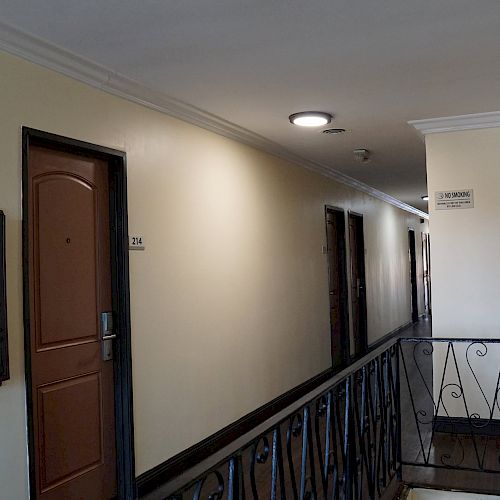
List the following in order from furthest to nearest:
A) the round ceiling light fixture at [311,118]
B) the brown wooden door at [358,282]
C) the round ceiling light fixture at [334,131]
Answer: the brown wooden door at [358,282]
the round ceiling light fixture at [334,131]
the round ceiling light fixture at [311,118]

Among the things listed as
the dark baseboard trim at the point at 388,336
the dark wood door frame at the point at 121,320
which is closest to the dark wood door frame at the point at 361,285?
the dark baseboard trim at the point at 388,336

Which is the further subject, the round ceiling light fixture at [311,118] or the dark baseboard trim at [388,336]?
the dark baseboard trim at [388,336]

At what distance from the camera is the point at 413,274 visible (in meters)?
12.3

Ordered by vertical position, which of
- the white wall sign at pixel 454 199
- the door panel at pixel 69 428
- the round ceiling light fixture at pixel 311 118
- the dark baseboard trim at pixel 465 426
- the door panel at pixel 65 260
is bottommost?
the dark baseboard trim at pixel 465 426

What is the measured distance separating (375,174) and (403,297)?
465cm

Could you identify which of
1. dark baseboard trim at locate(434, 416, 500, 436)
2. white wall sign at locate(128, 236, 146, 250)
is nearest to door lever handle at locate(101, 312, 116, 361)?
white wall sign at locate(128, 236, 146, 250)

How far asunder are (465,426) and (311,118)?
259cm

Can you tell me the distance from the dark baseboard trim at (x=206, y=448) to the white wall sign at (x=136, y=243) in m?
1.32

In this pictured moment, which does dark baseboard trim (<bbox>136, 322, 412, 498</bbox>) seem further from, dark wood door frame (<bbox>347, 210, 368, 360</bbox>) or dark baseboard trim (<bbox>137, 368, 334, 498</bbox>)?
dark wood door frame (<bbox>347, 210, 368, 360</bbox>)

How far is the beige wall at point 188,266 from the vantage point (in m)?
2.71

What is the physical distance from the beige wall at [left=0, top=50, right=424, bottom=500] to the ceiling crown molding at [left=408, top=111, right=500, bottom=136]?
1.41 meters

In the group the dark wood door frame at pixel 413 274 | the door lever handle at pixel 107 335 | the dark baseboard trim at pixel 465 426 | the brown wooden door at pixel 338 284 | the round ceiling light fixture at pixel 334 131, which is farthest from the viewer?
the dark wood door frame at pixel 413 274

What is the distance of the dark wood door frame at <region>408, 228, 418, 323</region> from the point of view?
12.2m

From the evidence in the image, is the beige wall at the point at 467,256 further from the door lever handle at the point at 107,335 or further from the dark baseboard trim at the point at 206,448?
the door lever handle at the point at 107,335
